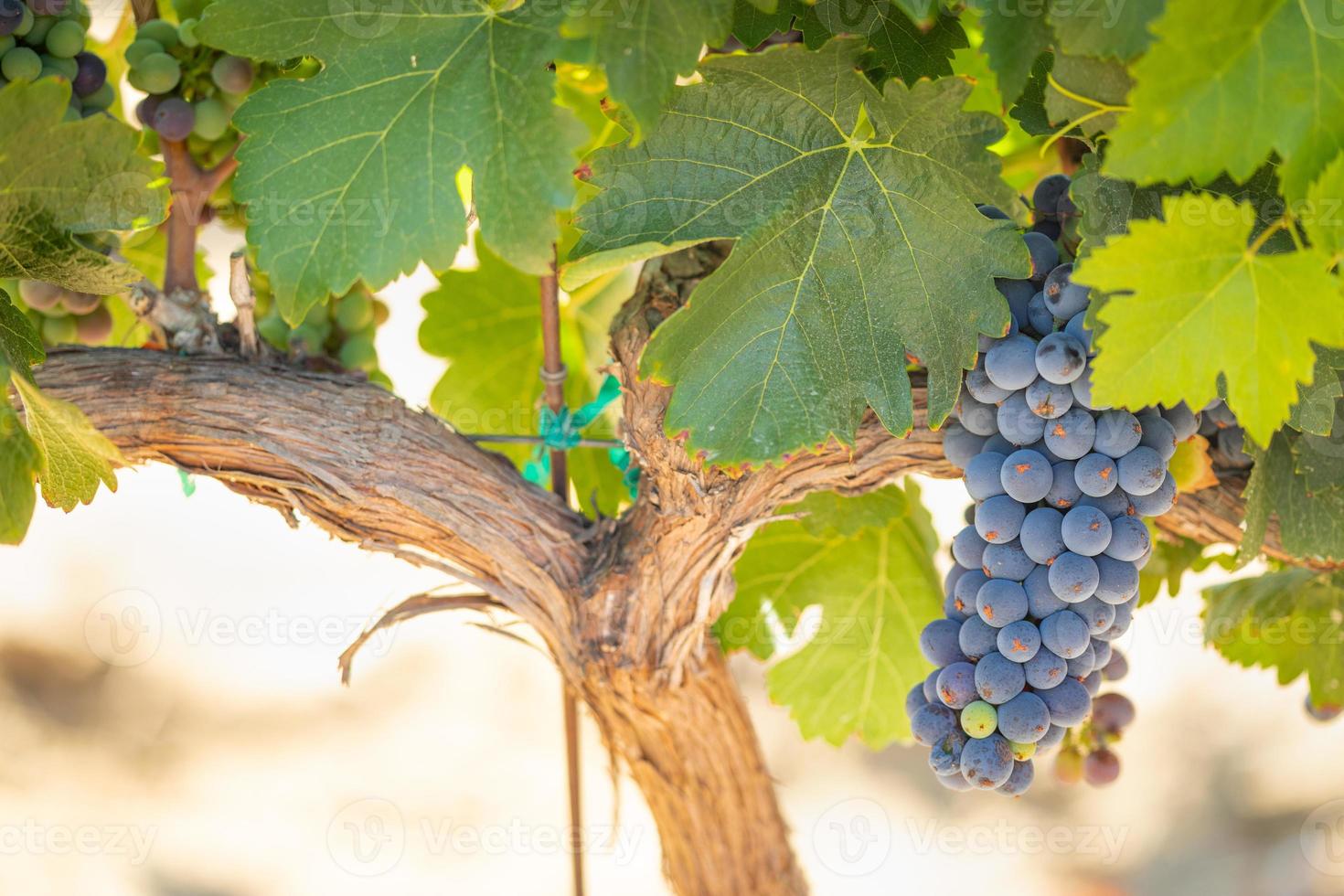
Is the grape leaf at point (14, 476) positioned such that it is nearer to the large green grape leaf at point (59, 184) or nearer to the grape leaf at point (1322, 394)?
the large green grape leaf at point (59, 184)

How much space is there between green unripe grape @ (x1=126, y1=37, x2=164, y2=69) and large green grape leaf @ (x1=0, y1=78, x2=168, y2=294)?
0.30m

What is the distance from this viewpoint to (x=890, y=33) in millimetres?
862

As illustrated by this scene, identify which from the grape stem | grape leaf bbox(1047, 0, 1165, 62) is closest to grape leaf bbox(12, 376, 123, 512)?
the grape stem

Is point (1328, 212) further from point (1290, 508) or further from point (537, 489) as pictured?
point (537, 489)

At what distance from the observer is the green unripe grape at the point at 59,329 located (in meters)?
1.18

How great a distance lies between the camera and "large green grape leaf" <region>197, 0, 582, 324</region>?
0.77m

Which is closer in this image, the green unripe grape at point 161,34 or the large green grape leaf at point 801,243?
the large green grape leaf at point 801,243

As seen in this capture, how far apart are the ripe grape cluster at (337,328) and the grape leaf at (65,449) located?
0.36 m

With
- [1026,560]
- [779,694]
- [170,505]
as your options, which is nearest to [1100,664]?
[1026,560]

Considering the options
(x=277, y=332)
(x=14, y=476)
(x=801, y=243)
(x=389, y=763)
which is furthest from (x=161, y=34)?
(x=389, y=763)

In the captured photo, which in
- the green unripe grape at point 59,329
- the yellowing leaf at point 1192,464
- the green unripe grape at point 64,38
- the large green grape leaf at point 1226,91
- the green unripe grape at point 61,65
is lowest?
the yellowing leaf at point 1192,464

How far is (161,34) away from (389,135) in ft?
1.42

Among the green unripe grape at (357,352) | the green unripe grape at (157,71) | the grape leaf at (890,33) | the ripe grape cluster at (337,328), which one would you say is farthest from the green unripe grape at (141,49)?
the grape leaf at (890,33)

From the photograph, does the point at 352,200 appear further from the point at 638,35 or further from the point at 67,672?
the point at 67,672
